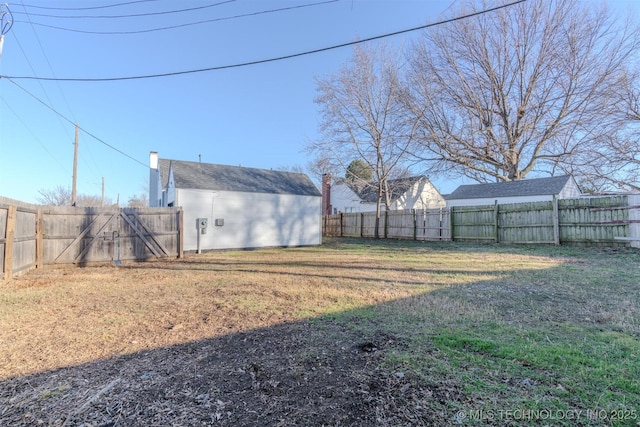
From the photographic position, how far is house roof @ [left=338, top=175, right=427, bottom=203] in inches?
797

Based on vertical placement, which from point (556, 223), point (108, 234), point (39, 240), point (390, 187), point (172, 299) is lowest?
point (172, 299)

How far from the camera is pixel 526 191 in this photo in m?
21.8

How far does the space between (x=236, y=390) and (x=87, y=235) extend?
982cm

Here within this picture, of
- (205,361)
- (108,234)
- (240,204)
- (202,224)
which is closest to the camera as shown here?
(205,361)

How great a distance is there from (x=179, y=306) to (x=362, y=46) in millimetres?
17965

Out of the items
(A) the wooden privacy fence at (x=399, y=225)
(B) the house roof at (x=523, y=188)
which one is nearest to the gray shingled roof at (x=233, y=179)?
(A) the wooden privacy fence at (x=399, y=225)

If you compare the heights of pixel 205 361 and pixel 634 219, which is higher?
pixel 634 219

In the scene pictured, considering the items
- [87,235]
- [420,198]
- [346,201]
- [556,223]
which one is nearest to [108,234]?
[87,235]

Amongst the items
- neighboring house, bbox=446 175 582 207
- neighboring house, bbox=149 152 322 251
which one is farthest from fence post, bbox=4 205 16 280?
neighboring house, bbox=446 175 582 207

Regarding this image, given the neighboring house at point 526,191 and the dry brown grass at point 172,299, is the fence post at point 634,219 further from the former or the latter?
the neighboring house at point 526,191

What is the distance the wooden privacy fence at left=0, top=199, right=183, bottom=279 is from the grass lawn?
207 cm

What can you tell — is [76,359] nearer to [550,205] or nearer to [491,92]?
[550,205]

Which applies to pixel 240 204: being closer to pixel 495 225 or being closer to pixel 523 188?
pixel 495 225

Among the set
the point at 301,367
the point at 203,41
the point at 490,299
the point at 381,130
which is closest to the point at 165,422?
the point at 301,367
